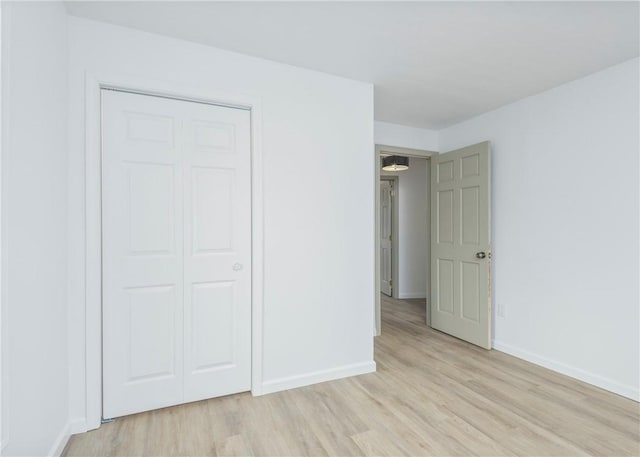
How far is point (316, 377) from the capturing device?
2566mm

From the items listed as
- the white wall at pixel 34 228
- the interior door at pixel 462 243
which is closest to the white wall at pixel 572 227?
the interior door at pixel 462 243

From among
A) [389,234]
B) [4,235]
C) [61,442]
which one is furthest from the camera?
[389,234]

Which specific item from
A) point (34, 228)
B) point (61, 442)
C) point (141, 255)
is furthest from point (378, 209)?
point (61, 442)

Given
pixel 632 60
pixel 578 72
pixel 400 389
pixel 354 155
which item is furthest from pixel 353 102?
pixel 400 389

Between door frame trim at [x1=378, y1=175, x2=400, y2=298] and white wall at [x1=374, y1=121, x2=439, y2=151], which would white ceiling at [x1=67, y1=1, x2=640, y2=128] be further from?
A: door frame trim at [x1=378, y1=175, x2=400, y2=298]

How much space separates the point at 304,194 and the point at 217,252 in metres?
0.75

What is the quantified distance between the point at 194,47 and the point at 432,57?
1620mm

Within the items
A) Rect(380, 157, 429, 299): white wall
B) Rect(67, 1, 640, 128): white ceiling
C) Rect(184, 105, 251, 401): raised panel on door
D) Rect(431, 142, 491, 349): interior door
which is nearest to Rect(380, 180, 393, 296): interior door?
Rect(380, 157, 429, 299): white wall

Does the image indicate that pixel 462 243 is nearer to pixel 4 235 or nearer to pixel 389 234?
pixel 389 234

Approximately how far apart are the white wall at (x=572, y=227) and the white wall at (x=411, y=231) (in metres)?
2.26

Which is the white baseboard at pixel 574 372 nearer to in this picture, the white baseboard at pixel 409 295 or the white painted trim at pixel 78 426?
the white baseboard at pixel 409 295

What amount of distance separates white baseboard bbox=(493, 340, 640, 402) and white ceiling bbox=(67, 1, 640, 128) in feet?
7.63

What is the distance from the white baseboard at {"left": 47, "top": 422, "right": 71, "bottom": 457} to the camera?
5.42 feet

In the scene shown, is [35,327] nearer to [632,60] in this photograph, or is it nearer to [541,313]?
[541,313]
